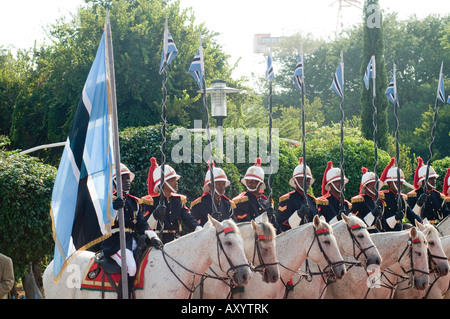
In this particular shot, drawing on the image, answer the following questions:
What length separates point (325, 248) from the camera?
8.80m

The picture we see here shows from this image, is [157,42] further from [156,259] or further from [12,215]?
[156,259]

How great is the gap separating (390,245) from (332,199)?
1920 mm

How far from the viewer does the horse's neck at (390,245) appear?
1002 cm

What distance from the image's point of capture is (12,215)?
12.3 m

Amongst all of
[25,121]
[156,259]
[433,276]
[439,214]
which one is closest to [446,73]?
[25,121]

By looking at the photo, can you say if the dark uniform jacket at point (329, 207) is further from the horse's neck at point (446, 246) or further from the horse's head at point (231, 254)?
the horse's head at point (231, 254)

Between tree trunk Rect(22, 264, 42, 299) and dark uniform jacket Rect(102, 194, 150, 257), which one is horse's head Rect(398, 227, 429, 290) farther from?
tree trunk Rect(22, 264, 42, 299)

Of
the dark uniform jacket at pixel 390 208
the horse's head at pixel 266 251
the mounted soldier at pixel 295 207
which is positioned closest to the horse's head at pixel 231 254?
the horse's head at pixel 266 251

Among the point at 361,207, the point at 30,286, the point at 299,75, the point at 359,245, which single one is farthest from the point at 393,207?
the point at 30,286

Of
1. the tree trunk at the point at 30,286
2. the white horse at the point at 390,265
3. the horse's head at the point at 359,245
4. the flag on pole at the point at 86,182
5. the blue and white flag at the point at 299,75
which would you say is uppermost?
the blue and white flag at the point at 299,75

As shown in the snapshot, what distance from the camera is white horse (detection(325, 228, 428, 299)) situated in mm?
9727

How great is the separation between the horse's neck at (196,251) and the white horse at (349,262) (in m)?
1.91

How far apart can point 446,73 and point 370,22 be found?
17568 millimetres

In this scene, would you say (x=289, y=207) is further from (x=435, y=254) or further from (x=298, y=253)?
(x=435, y=254)
